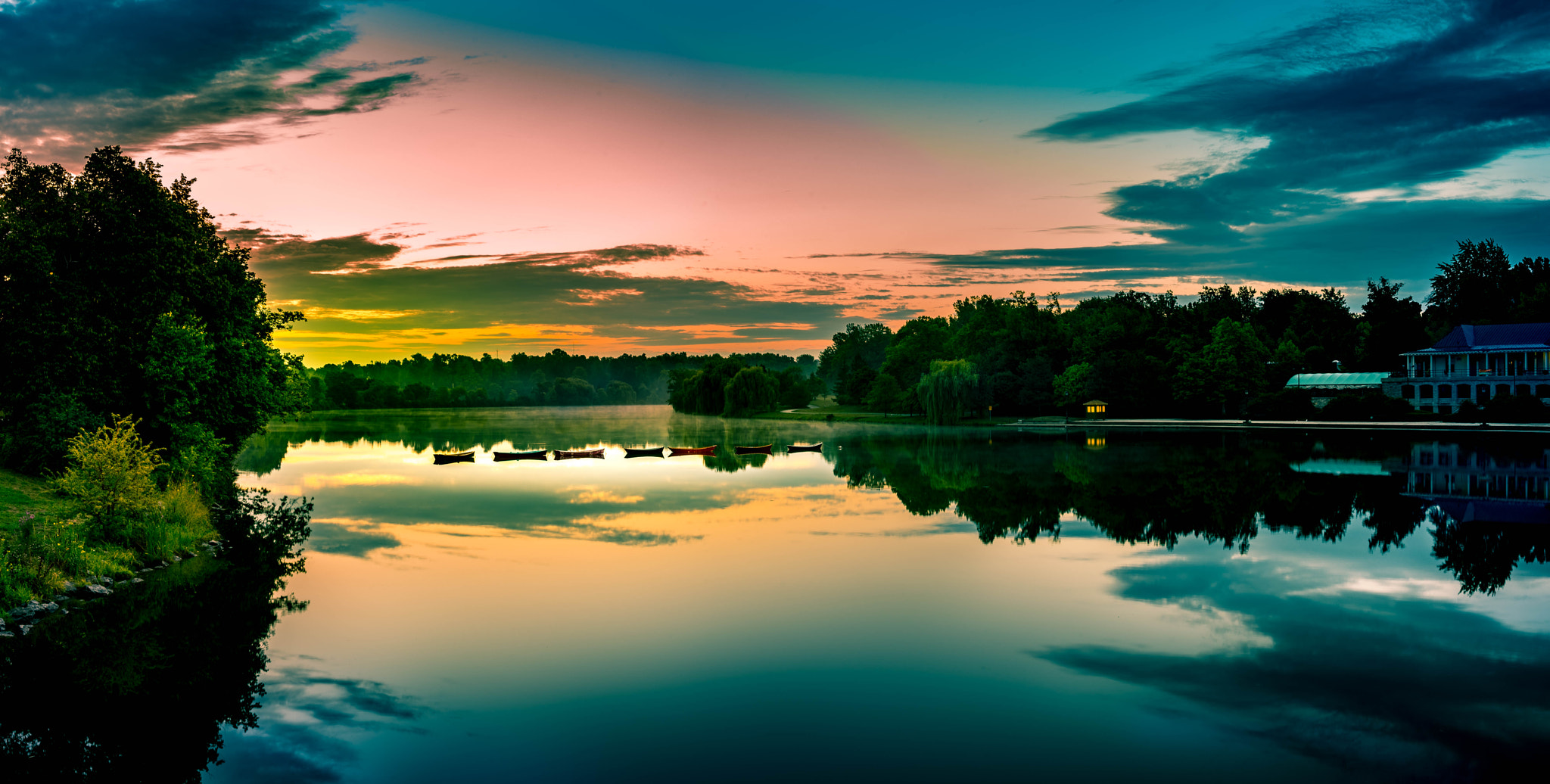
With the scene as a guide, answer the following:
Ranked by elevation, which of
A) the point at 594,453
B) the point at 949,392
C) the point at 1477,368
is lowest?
the point at 594,453

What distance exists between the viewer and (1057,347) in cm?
9612

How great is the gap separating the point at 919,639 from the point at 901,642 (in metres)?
0.33

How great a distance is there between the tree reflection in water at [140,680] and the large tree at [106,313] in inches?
405

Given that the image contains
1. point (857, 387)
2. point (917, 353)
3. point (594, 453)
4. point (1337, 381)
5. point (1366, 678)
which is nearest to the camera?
point (1366, 678)

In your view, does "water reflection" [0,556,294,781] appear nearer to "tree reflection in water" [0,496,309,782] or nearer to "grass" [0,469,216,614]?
"tree reflection in water" [0,496,309,782]

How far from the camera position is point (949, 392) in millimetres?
79938

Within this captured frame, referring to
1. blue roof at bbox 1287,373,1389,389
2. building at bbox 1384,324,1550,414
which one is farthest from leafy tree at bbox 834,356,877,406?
building at bbox 1384,324,1550,414

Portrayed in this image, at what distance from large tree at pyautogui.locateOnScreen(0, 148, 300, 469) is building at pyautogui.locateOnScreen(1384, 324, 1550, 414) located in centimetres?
8621

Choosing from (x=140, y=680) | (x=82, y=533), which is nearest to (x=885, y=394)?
(x=82, y=533)

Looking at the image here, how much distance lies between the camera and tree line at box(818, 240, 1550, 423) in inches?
3201

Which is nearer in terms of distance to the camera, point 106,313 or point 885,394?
point 106,313

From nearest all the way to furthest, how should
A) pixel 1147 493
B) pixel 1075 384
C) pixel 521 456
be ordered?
pixel 1147 493, pixel 521 456, pixel 1075 384

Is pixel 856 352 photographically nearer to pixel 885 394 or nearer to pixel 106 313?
pixel 885 394

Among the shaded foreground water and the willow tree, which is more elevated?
the willow tree
